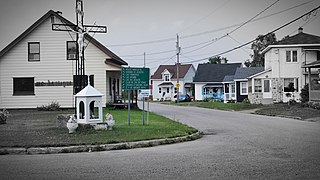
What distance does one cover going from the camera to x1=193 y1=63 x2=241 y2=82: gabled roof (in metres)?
76.6

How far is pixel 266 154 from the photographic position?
1250 cm

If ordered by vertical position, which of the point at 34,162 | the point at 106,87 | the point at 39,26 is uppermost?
the point at 39,26

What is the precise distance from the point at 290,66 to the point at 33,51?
84.3 ft

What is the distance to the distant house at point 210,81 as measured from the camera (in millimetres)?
75938

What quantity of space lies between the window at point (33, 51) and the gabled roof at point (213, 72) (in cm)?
4230

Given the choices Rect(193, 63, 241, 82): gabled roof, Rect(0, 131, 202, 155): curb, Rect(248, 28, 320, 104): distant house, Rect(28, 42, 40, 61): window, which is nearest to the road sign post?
Rect(0, 131, 202, 155): curb

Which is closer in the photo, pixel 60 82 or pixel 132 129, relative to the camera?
pixel 132 129

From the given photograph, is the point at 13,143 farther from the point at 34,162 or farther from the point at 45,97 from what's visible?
the point at 45,97

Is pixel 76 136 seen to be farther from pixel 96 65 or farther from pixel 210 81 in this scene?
pixel 210 81

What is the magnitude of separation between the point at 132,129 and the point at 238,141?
478 cm

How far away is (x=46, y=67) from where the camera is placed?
→ 38188 mm

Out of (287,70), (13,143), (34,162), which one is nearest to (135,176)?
(34,162)

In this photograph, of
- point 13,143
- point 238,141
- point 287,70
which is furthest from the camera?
point 287,70

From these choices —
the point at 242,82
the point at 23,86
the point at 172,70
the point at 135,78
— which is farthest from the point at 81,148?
the point at 172,70
